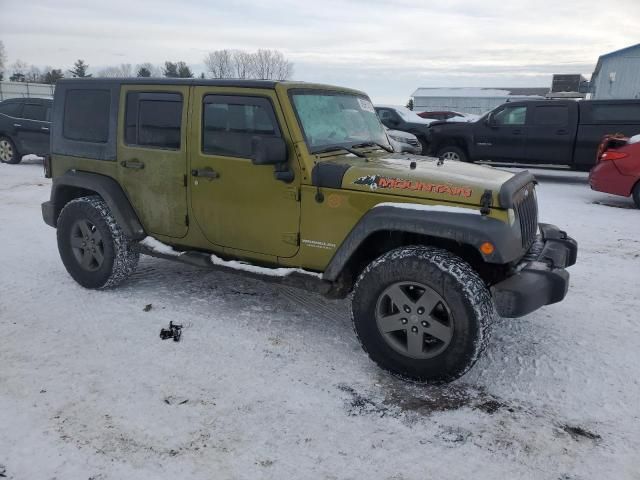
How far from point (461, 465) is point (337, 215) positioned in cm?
171

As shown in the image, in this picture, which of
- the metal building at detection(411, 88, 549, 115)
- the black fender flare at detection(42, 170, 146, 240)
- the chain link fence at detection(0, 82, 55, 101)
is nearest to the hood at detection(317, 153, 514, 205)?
the black fender flare at detection(42, 170, 146, 240)

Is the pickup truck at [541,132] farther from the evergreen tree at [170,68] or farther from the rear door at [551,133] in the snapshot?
the evergreen tree at [170,68]

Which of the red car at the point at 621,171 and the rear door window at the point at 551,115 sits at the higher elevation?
the rear door window at the point at 551,115

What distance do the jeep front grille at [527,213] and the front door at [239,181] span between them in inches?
58.8

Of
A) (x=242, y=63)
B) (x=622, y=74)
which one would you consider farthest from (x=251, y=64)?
(x=622, y=74)

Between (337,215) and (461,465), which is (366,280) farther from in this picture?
(461,465)

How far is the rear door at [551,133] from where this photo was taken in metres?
11.1

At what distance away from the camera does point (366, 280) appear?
11.1 ft

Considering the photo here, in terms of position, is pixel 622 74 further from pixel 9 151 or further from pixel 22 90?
pixel 22 90

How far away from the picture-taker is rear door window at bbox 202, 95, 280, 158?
3.81 meters

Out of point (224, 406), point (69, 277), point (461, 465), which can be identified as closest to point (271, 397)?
point (224, 406)

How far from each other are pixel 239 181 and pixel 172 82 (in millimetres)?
1096

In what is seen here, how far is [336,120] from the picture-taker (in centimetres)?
413

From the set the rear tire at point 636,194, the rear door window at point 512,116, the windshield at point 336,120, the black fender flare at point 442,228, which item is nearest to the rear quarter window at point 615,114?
the rear door window at point 512,116
